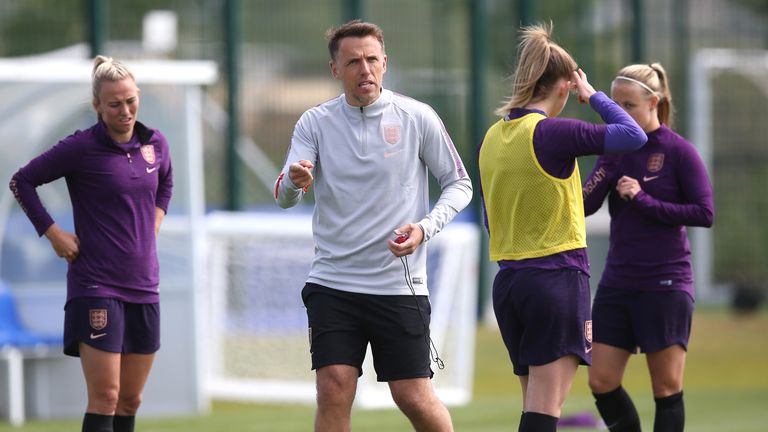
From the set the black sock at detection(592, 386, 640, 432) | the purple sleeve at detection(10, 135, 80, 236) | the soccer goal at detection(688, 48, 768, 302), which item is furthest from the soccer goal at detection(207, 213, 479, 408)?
the soccer goal at detection(688, 48, 768, 302)

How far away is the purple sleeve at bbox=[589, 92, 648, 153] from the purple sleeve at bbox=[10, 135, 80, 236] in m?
2.31

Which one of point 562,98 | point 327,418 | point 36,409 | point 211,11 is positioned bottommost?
point 36,409

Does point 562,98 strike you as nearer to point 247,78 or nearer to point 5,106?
point 5,106

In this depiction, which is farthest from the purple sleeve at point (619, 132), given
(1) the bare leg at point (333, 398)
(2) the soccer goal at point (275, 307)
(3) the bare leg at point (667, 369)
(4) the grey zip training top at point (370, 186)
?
(2) the soccer goal at point (275, 307)

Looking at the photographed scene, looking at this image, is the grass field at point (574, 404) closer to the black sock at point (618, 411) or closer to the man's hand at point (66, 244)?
the black sock at point (618, 411)

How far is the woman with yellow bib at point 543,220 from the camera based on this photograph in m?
5.29

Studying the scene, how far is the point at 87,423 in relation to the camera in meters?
6.05

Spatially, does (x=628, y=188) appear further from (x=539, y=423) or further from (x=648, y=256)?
(x=539, y=423)

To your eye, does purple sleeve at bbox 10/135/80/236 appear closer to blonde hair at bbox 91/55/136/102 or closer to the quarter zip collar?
the quarter zip collar

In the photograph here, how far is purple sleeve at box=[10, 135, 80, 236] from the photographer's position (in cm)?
616

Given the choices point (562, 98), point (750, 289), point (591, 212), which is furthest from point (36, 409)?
point (750, 289)

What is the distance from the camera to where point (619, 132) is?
17.1 feet

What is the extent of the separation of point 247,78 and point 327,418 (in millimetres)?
9205

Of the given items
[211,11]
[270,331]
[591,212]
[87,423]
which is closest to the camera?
[87,423]
